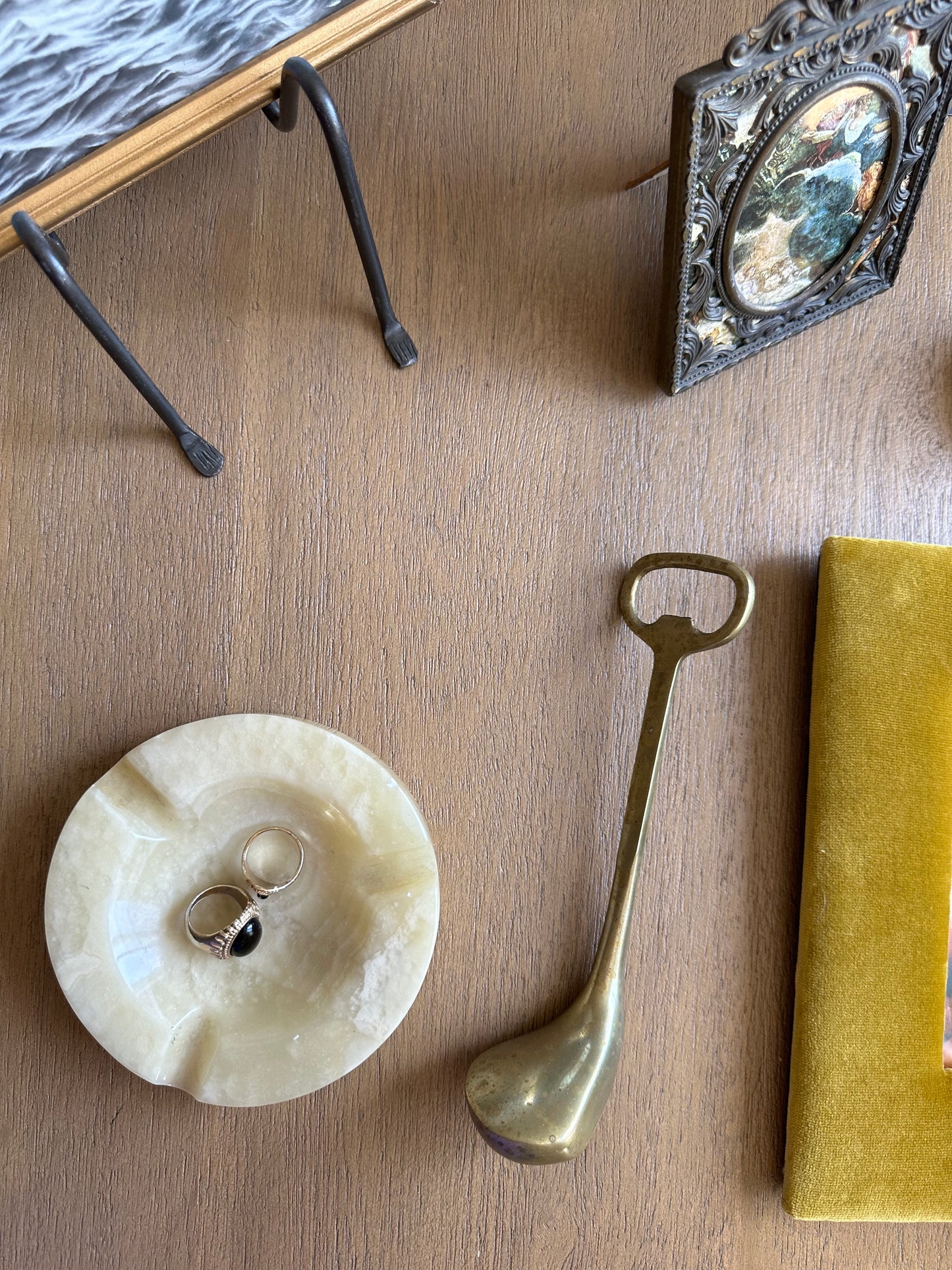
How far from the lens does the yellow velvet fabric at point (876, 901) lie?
57 centimetres

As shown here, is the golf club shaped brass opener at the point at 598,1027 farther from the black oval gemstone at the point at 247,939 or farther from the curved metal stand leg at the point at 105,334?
the curved metal stand leg at the point at 105,334

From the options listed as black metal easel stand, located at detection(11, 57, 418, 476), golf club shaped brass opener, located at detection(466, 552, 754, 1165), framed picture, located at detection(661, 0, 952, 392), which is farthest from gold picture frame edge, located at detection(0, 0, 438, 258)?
golf club shaped brass opener, located at detection(466, 552, 754, 1165)

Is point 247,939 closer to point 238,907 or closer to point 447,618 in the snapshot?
point 238,907

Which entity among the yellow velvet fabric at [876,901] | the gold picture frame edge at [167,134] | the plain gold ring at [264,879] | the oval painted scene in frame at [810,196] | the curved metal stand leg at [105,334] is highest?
the gold picture frame edge at [167,134]

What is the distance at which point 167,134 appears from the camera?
0.50 metres

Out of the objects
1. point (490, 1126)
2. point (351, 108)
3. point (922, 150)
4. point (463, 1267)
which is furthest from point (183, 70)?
point (463, 1267)

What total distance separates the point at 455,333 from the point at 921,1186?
0.60 meters

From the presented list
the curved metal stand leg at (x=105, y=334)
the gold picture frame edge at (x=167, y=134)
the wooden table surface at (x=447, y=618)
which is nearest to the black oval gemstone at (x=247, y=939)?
the wooden table surface at (x=447, y=618)

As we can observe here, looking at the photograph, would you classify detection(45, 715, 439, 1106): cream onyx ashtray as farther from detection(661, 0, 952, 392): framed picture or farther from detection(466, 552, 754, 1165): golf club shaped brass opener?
detection(661, 0, 952, 392): framed picture

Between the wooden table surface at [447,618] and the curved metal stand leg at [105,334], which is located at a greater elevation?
the curved metal stand leg at [105,334]

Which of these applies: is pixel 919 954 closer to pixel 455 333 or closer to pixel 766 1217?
pixel 766 1217

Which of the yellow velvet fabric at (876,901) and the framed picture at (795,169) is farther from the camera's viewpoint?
the yellow velvet fabric at (876,901)

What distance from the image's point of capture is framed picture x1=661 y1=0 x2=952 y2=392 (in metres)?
0.45

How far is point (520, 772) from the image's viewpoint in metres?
0.59
